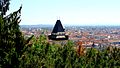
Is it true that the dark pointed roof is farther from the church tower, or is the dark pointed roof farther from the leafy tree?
the leafy tree

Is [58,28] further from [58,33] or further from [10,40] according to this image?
[10,40]

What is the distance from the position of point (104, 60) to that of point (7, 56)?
34.1m

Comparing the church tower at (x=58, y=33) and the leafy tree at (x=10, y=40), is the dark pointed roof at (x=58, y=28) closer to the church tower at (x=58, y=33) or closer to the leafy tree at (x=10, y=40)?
the church tower at (x=58, y=33)

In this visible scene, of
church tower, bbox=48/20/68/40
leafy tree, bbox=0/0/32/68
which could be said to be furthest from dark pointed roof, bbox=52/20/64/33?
leafy tree, bbox=0/0/32/68

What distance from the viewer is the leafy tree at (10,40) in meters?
19.3

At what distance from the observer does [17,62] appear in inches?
764

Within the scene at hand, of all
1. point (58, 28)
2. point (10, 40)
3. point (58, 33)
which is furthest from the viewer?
point (58, 28)

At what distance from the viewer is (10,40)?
775 inches

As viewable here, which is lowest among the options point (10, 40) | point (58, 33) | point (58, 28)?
point (58, 33)

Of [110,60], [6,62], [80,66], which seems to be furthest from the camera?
[110,60]

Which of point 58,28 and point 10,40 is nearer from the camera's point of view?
point 10,40

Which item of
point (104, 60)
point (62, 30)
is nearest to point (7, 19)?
point (104, 60)

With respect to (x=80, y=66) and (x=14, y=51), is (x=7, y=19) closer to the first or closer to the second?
(x=14, y=51)

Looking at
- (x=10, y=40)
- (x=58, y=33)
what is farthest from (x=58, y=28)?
(x=10, y=40)
